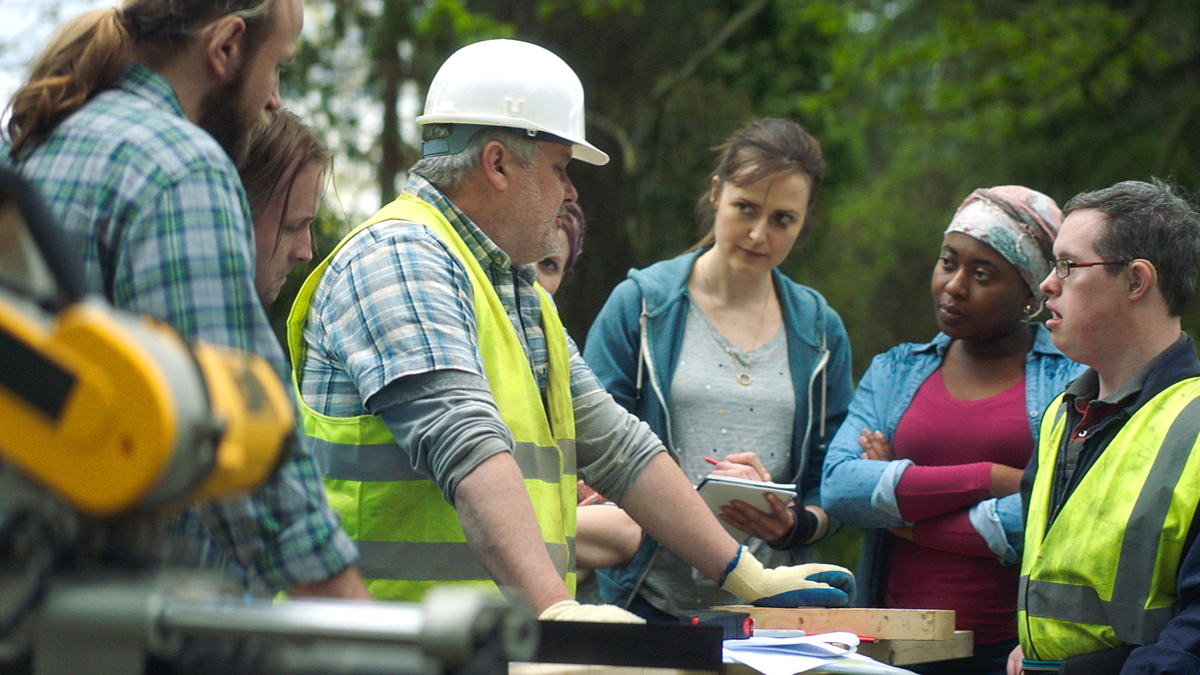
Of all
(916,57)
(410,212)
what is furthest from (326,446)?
(916,57)

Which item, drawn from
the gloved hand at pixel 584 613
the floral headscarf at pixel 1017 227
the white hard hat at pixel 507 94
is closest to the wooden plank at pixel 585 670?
the gloved hand at pixel 584 613

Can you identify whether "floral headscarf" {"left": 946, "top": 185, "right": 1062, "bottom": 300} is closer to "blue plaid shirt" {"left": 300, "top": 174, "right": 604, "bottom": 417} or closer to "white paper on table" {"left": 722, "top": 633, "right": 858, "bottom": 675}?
"white paper on table" {"left": 722, "top": 633, "right": 858, "bottom": 675}

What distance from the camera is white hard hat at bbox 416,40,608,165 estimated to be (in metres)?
2.69

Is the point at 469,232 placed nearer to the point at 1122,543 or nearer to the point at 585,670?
the point at 585,670

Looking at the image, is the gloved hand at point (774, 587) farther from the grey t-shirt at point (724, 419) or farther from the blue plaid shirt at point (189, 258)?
the blue plaid shirt at point (189, 258)

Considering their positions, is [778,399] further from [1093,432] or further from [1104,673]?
[1104,673]

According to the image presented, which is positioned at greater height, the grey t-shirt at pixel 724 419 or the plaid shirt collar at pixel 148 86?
the plaid shirt collar at pixel 148 86

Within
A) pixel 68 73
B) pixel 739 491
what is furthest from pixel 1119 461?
pixel 68 73

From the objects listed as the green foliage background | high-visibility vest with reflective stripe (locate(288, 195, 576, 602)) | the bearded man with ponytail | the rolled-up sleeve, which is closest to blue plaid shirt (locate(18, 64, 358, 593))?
the bearded man with ponytail

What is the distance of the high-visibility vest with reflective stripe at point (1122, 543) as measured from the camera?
2.49 m

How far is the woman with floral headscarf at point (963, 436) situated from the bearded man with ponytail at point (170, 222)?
81.7 inches

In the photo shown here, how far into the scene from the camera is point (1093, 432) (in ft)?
9.11

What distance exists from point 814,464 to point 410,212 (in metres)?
1.83

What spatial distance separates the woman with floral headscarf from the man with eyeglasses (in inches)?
12.1
